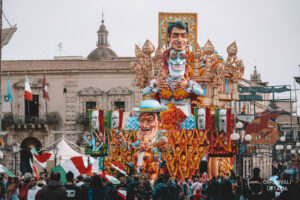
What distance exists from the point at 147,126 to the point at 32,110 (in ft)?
96.6

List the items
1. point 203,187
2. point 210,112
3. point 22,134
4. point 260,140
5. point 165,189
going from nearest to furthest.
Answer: point 165,189, point 203,187, point 210,112, point 260,140, point 22,134

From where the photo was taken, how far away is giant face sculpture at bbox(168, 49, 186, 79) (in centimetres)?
2878

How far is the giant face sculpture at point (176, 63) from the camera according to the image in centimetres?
2878

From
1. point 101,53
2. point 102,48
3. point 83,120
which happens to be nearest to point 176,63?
point 83,120

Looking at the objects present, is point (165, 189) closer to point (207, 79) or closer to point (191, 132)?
point (191, 132)

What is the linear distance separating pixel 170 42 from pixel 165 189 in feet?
43.8

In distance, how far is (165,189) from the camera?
16.6 metres

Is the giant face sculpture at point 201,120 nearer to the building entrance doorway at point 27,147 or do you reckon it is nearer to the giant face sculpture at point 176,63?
the giant face sculpture at point 176,63

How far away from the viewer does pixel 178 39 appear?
28.8 meters

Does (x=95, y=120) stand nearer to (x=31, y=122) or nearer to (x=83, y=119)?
(x=83, y=119)

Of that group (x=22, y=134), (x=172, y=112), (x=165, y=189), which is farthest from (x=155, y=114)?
(x=22, y=134)

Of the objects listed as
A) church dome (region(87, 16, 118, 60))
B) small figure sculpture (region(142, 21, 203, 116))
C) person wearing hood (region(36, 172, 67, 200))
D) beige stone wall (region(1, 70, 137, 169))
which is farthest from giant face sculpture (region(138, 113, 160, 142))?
church dome (region(87, 16, 118, 60))

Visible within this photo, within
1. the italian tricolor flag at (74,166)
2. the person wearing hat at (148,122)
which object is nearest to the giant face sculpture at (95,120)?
the person wearing hat at (148,122)

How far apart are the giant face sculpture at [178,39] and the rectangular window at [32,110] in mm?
26495
